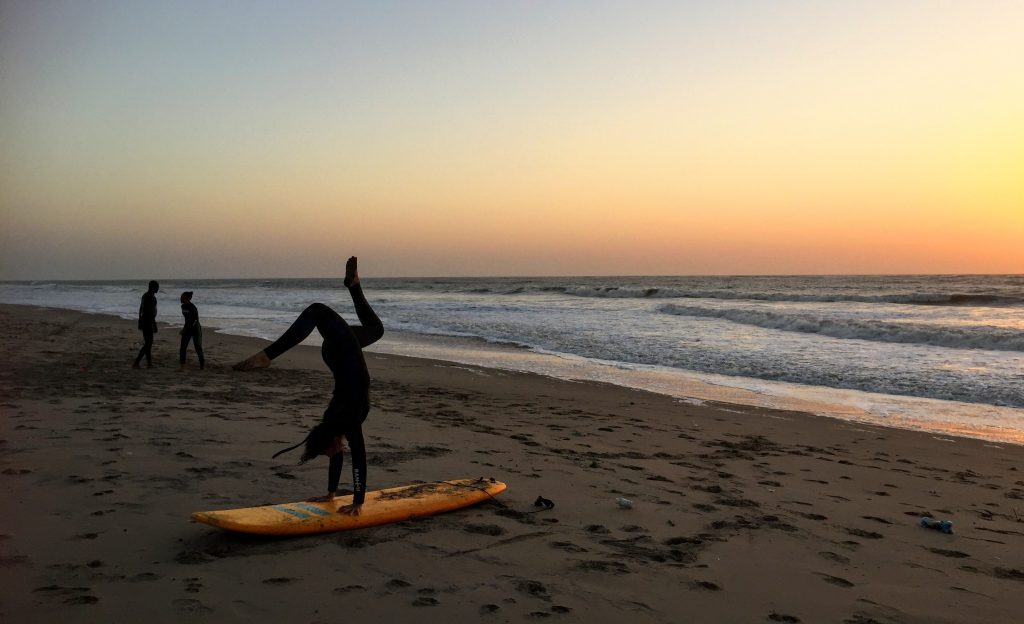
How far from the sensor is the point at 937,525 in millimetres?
5012

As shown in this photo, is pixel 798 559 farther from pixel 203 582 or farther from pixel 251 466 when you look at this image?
pixel 251 466

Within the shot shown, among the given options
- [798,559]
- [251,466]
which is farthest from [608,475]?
[251,466]

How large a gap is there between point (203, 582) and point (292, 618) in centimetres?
65

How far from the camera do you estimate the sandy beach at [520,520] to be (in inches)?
135

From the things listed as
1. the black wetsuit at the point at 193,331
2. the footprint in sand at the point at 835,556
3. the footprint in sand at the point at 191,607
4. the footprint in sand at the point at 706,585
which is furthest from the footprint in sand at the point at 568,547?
the black wetsuit at the point at 193,331

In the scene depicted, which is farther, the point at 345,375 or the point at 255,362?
the point at 345,375

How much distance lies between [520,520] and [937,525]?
3.07m

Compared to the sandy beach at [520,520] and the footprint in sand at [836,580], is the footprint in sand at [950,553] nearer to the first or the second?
the sandy beach at [520,520]

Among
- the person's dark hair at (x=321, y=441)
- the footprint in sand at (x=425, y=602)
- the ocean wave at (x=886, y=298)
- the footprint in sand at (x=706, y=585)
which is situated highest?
the ocean wave at (x=886, y=298)

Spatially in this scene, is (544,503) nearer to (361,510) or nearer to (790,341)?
(361,510)

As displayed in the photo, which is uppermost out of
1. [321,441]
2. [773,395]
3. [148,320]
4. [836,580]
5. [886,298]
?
[886,298]

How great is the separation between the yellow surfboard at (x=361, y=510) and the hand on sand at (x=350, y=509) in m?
0.03

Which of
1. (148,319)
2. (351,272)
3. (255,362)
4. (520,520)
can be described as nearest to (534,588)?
(520,520)

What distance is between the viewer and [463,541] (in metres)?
4.29
